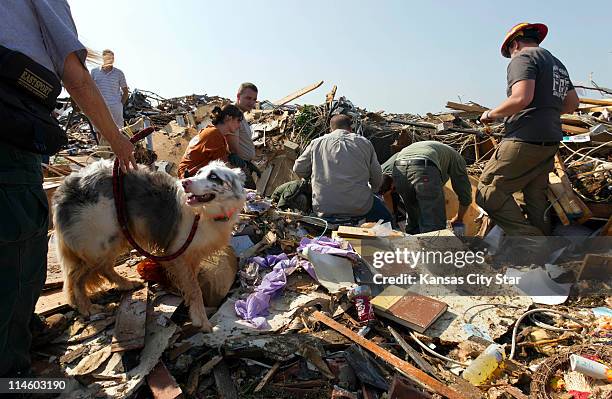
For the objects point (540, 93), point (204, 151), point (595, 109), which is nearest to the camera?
point (540, 93)

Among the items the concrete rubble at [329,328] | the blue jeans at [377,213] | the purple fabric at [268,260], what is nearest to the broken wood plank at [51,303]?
the concrete rubble at [329,328]

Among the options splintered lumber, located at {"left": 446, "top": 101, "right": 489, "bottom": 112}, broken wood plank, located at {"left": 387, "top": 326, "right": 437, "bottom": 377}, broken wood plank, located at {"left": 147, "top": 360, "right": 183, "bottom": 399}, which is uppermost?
splintered lumber, located at {"left": 446, "top": 101, "right": 489, "bottom": 112}

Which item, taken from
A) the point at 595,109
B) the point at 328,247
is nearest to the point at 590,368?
the point at 328,247

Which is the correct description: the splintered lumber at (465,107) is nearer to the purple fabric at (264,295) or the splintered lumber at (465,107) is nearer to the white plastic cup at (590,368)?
the purple fabric at (264,295)

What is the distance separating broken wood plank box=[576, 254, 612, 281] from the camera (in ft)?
12.1

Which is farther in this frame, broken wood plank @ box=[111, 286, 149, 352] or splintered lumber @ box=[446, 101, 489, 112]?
splintered lumber @ box=[446, 101, 489, 112]

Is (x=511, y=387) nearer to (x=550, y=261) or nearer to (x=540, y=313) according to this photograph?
(x=540, y=313)

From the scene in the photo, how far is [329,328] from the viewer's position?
2953mm

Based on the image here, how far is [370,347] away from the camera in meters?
2.70

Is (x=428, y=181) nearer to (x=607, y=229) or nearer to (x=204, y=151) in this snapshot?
(x=607, y=229)

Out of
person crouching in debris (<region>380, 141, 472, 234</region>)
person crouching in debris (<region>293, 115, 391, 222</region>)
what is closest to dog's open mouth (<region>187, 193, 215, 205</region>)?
person crouching in debris (<region>293, 115, 391, 222</region>)

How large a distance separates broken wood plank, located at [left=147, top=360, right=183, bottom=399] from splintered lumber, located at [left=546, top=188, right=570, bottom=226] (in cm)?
456

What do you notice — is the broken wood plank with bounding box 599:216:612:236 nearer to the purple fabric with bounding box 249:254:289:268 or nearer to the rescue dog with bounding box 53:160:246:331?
the purple fabric with bounding box 249:254:289:268

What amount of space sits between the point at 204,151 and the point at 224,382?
2773 millimetres
